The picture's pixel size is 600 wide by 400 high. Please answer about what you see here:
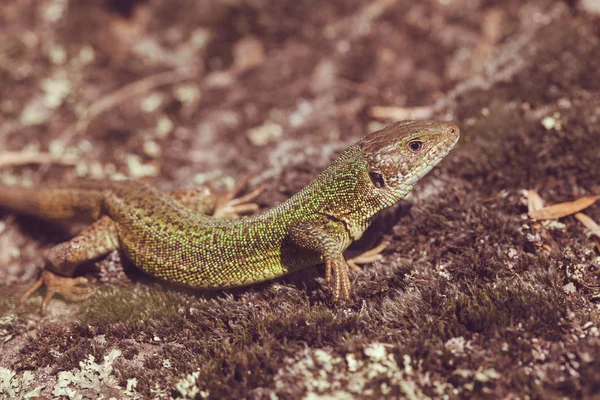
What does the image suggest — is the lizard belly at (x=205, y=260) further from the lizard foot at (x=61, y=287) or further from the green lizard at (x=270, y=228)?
the lizard foot at (x=61, y=287)

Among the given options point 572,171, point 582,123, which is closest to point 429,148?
point 572,171

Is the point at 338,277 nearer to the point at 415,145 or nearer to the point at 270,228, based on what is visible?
the point at 270,228

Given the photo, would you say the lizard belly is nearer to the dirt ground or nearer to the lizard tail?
→ the dirt ground

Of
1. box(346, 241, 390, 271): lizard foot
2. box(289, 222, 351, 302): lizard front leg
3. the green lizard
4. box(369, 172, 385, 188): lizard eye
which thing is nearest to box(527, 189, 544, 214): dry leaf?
the green lizard

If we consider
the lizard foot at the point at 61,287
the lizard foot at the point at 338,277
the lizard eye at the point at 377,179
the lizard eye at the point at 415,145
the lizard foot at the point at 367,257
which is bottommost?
the lizard foot at the point at 61,287

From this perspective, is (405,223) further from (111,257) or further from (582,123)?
(111,257)

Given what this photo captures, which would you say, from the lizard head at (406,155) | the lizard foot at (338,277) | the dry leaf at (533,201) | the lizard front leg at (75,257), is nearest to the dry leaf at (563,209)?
the dry leaf at (533,201)
